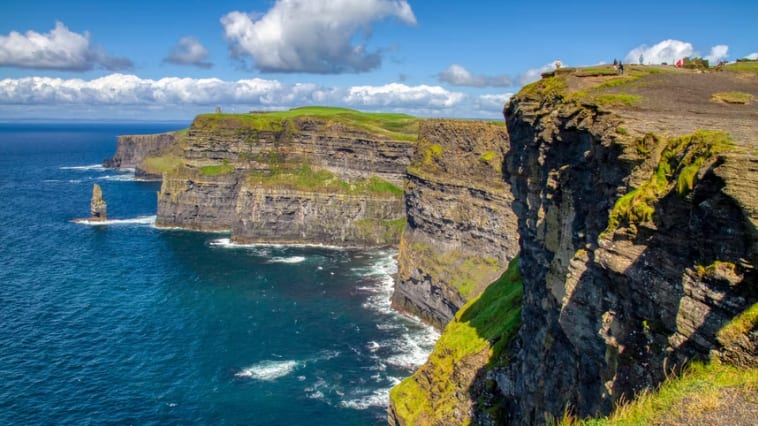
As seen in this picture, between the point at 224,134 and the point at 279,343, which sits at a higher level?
the point at 224,134

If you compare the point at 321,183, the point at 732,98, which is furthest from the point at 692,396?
the point at 321,183

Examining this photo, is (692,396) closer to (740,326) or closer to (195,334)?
(740,326)

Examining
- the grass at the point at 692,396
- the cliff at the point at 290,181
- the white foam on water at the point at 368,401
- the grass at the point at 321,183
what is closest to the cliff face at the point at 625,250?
the grass at the point at 692,396

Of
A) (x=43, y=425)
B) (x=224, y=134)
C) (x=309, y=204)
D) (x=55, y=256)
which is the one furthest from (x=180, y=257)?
(x=43, y=425)

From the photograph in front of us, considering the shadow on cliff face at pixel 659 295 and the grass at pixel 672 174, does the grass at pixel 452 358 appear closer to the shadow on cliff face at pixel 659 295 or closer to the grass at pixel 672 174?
the shadow on cliff face at pixel 659 295

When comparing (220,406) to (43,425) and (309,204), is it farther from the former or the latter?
(309,204)
